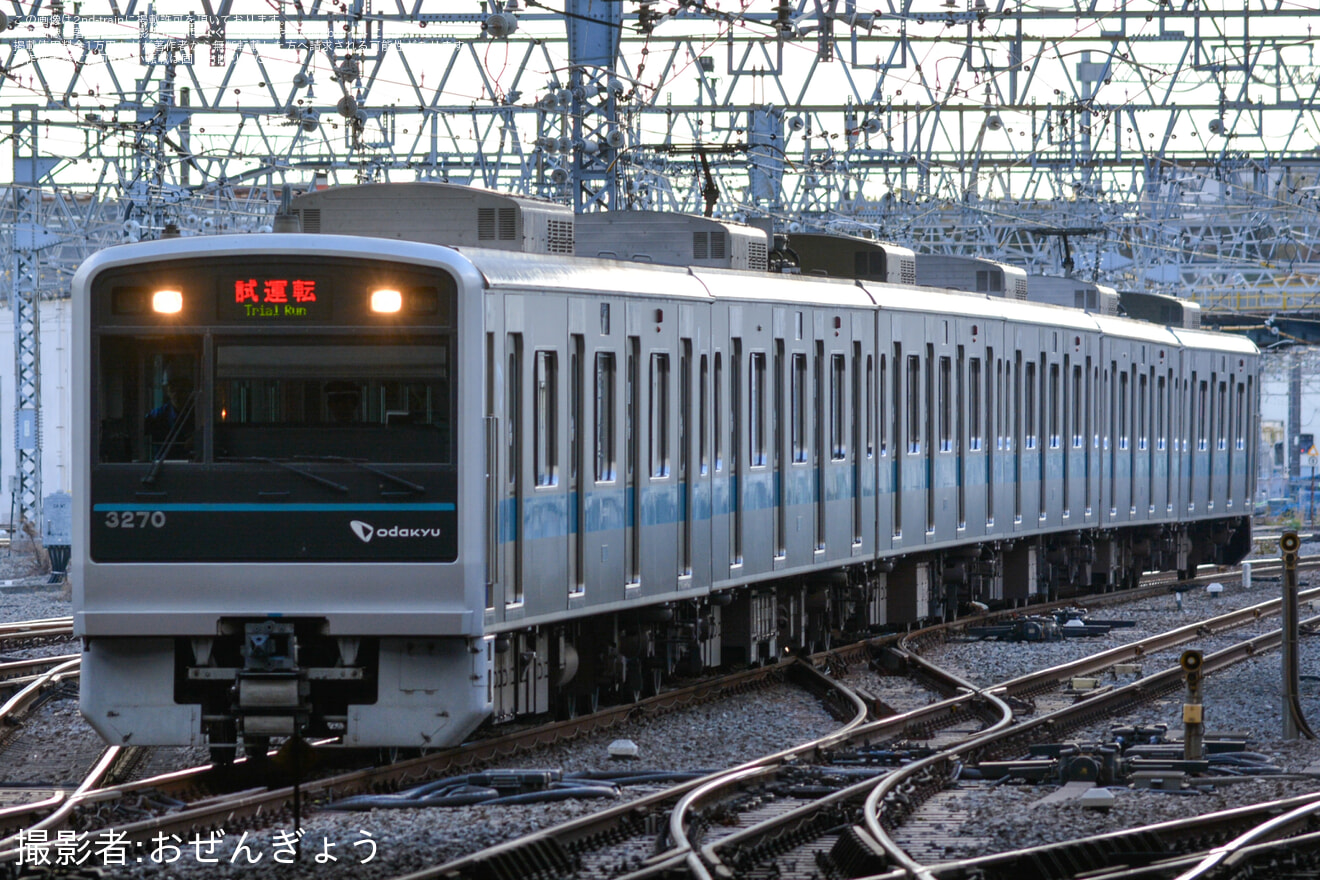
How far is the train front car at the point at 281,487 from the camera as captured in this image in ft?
36.2

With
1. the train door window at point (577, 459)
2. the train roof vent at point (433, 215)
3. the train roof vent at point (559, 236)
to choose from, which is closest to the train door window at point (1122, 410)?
the train roof vent at point (559, 236)

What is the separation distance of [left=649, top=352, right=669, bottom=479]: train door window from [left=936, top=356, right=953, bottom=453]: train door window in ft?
20.6

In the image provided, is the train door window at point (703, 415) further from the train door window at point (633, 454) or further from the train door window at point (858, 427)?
the train door window at point (858, 427)

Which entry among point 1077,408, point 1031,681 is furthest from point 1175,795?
point 1077,408

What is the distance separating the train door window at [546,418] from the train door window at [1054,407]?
Result: 1197 cm

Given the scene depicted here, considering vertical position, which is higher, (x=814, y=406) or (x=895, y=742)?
(x=814, y=406)

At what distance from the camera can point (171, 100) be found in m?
30.2

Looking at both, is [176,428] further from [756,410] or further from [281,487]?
[756,410]

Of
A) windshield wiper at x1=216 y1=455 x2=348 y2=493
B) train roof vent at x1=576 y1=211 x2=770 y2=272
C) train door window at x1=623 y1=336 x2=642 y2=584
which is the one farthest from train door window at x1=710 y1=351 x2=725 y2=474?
windshield wiper at x1=216 y1=455 x2=348 y2=493

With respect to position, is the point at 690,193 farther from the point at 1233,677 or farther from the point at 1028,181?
the point at 1233,677

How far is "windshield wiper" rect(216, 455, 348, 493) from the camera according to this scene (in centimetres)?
1105

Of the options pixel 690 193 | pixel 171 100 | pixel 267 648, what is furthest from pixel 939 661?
pixel 690 193

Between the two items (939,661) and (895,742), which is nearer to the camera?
(895,742)

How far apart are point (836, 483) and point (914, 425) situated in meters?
2.16
